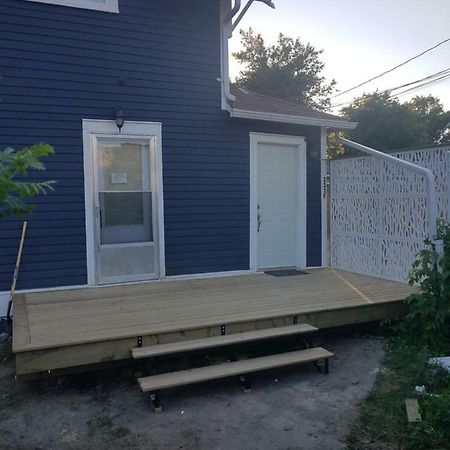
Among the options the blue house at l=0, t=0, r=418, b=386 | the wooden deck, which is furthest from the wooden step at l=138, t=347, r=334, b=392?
the wooden deck

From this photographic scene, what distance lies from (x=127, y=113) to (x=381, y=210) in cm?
343

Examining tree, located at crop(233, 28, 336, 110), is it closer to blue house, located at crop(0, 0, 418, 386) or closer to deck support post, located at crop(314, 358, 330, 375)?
blue house, located at crop(0, 0, 418, 386)

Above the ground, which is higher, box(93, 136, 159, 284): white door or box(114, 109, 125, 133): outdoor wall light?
box(114, 109, 125, 133): outdoor wall light

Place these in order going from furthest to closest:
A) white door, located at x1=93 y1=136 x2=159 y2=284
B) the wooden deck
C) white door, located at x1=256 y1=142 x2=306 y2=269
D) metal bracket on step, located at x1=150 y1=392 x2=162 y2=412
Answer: white door, located at x1=256 y1=142 x2=306 y2=269 < white door, located at x1=93 y1=136 x2=159 y2=284 < the wooden deck < metal bracket on step, located at x1=150 y1=392 x2=162 y2=412

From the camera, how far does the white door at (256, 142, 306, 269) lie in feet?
20.8

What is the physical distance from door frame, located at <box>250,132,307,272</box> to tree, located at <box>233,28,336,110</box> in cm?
1796

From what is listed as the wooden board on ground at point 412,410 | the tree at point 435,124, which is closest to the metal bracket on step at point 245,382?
the wooden board on ground at point 412,410

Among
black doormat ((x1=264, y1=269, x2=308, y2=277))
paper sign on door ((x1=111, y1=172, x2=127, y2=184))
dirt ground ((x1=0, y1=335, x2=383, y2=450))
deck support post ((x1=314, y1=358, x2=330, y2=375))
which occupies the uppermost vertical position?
paper sign on door ((x1=111, y1=172, x2=127, y2=184))

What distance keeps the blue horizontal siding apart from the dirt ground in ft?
5.56

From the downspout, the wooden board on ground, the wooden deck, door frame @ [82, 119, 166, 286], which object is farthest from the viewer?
door frame @ [82, 119, 166, 286]

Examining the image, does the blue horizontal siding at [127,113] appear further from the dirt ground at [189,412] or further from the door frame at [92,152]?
the dirt ground at [189,412]

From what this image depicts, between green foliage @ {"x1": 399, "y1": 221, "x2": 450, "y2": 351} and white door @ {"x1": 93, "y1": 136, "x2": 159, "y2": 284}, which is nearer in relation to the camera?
green foliage @ {"x1": 399, "y1": 221, "x2": 450, "y2": 351}

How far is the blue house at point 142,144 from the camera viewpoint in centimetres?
494

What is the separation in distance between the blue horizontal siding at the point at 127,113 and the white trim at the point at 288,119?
232mm
